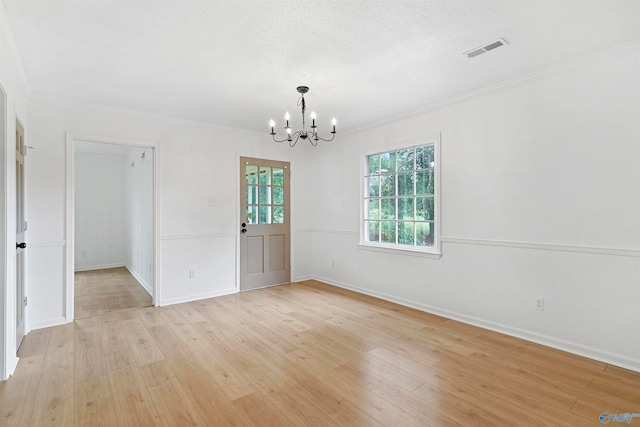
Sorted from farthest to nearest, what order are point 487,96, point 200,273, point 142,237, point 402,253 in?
point 142,237 → point 200,273 → point 402,253 → point 487,96

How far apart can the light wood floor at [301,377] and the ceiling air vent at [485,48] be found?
257 centimetres

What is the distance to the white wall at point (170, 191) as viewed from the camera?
3588 millimetres

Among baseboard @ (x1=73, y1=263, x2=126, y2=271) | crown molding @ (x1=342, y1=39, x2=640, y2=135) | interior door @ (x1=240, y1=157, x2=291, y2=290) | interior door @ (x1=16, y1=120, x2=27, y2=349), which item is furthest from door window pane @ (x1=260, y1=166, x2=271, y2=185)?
baseboard @ (x1=73, y1=263, x2=126, y2=271)

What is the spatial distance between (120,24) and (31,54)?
3.55 feet

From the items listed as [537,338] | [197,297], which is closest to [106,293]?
[197,297]

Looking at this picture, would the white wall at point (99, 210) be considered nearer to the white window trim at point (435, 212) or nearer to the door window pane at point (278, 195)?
the door window pane at point (278, 195)

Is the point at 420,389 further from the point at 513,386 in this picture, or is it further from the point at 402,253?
the point at 402,253

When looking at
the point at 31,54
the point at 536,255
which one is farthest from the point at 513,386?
the point at 31,54

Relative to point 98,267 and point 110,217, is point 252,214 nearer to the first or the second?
point 110,217

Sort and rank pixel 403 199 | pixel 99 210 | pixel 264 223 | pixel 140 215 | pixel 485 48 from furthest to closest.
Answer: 1. pixel 99 210
2. pixel 140 215
3. pixel 264 223
4. pixel 403 199
5. pixel 485 48

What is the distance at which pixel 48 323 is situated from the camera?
3600 millimetres

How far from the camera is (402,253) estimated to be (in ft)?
14.2

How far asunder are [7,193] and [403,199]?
404 centimetres

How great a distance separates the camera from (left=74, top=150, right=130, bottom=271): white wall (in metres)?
6.89
